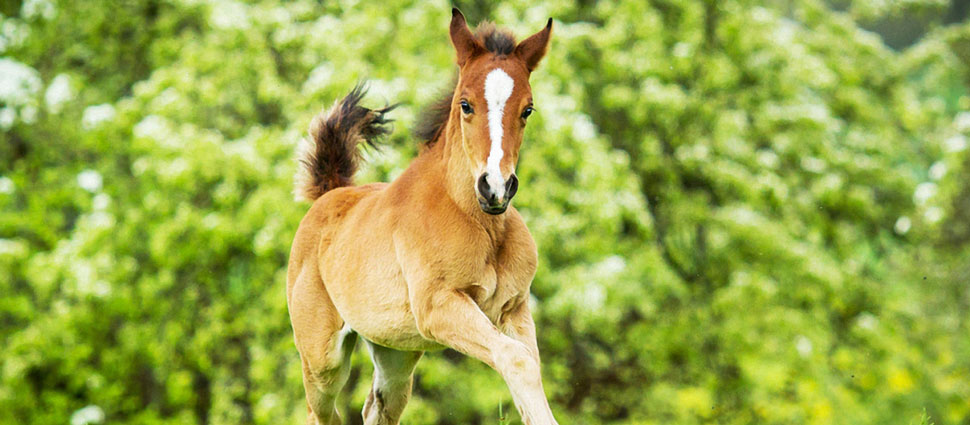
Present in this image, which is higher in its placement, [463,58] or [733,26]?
[463,58]

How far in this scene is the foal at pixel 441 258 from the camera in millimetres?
3549

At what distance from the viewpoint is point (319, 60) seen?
12.9 metres

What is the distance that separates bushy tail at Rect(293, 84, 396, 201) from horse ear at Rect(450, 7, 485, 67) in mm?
1311

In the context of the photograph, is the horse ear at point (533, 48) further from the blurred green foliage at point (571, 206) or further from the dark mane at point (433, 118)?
the blurred green foliage at point (571, 206)

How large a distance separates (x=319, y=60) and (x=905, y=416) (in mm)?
8715

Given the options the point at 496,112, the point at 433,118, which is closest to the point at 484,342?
the point at 496,112

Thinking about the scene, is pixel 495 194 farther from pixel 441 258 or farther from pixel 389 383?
pixel 389 383

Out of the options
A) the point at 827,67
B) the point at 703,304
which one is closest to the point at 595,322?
the point at 703,304

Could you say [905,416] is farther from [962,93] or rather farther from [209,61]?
[209,61]

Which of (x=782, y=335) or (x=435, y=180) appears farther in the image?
(x=782, y=335)

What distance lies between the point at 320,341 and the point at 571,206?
23.7 ft

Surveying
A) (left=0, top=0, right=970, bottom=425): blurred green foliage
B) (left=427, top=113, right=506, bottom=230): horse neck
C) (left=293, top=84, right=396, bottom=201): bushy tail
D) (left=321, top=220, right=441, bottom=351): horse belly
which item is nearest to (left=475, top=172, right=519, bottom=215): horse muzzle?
(left=427, top=113, right=506, bottom=230): horse neck

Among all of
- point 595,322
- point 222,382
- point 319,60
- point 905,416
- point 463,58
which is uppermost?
point 463,58

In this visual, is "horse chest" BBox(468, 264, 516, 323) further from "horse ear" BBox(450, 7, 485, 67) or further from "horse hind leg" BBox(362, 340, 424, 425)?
"horse hind leg" BBox(362, 340, 424, 425)
